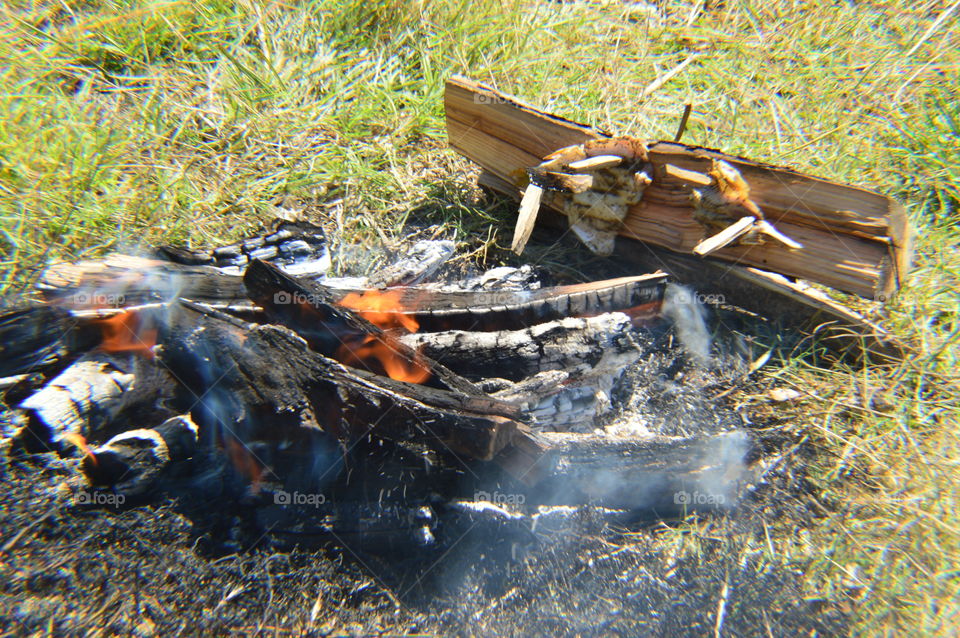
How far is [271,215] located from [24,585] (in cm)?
198

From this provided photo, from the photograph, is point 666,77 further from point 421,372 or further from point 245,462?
point 245,462

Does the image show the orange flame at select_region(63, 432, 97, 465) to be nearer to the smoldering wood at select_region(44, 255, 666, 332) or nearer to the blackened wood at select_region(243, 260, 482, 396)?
the smoldering wood at select_region(44, 255, 666, 332)

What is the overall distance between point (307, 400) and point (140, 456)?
683 mm

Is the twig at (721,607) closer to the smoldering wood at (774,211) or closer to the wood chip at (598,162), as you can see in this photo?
the smoldering wood at (774,211)

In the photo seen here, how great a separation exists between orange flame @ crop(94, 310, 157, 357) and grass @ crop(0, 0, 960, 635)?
81cm

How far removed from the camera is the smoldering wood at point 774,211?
2117mm

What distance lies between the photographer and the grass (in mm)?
2578

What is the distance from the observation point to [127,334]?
2.11m

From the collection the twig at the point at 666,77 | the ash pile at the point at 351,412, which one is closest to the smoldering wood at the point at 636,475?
the ash pile at the point at 351,412

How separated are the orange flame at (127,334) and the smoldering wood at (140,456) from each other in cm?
34

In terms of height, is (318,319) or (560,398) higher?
(318,319)

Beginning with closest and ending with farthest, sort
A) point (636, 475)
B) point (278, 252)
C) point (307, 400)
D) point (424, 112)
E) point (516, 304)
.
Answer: point (307, 400) → point (636, 475) → point (516, 304) → point (278, 252) → point (424, 112)

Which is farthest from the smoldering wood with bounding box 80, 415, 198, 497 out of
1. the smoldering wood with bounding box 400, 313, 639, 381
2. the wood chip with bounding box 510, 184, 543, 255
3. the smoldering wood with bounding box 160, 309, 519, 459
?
the wood chip with bounding box 510, 184, 543, 255

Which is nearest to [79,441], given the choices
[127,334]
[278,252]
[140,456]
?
[140,456]
